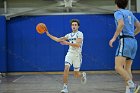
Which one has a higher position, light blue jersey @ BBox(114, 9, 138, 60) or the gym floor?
light blue jersey @ BBox(114, 9, 138, 60)

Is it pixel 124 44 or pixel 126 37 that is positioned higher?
pixel 126 37

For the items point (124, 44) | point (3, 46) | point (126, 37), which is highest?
point (126, 37)

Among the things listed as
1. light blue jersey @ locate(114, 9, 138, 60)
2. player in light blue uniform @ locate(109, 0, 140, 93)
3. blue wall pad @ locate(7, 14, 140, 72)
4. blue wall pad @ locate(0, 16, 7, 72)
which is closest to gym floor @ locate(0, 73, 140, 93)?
player in light blue uniform @ locate(109, 0, 140, 93)

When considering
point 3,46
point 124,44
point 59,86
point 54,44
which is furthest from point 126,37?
point 3,46

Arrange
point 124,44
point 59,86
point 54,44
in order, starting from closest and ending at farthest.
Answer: point 124,44, point 59,86, point 54,44

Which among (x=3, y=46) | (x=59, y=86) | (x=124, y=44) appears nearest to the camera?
(x=124, y=44)

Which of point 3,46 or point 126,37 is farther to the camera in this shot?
point 3,46

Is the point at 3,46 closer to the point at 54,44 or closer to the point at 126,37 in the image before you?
the point at 54,44

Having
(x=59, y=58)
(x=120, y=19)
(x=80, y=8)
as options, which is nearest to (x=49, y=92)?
(x=120, y=19)

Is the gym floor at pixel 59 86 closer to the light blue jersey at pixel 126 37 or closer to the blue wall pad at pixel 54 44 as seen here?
the light blue jersey at pixel 126 37

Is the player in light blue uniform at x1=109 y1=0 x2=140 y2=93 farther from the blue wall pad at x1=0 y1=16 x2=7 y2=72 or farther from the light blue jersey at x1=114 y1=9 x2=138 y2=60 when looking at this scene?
the blue wall pad at x1=0 y1=16 x2=7 y2=72

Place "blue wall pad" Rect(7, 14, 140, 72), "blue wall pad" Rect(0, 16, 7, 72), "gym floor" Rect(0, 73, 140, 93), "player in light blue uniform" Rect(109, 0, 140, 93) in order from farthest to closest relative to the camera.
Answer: "blue wall pad" Rect(7, 14, 140, 72) → "blue wall pad" Rect(0, 16, 7, 72) → "gym floor" Rect(0, 73, 140, 93) → "player in light blue uniform" Rect(109, 0, 140, 93)

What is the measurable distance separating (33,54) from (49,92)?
753 cm

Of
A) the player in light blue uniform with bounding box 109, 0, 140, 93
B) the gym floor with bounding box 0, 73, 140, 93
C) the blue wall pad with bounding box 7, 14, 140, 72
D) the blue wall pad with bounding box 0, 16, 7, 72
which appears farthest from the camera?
the blue wall pad with bounding box 7, 14, 140, 72
